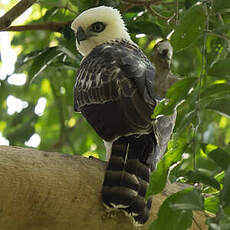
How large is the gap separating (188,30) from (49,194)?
1.20 metres

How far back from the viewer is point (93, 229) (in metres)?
3.29

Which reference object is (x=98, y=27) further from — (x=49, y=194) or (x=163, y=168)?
(x=163, y=168)

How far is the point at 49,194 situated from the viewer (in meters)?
3.13

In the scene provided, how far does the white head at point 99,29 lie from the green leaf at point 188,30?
2614 millimetres

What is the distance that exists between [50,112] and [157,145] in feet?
13.5

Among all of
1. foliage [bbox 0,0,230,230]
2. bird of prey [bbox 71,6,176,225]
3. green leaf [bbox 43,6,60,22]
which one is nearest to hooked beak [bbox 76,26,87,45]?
foliage [bbox 0,0,230,230]

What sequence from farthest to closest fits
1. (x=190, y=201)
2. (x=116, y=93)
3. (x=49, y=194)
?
1. (x=116, y=93)
2. (x=49, y=194)
3. (x=190, y=201)

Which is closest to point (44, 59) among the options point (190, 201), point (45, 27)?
point (45, 27)

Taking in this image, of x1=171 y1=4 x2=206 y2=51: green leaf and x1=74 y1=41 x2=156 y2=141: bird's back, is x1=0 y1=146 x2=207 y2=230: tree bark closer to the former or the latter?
x1=74 y1=41 x2=156 y2=141: bird's back

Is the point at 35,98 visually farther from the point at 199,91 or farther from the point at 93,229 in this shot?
the point at 199,91

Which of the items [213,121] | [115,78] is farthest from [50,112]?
[115,78]

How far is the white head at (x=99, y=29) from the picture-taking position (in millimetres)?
5320

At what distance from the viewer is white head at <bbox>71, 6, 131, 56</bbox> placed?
5320mm

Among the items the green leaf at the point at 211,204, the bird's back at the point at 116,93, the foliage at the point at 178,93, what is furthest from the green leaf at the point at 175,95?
the bird's back at the point at 116,93
